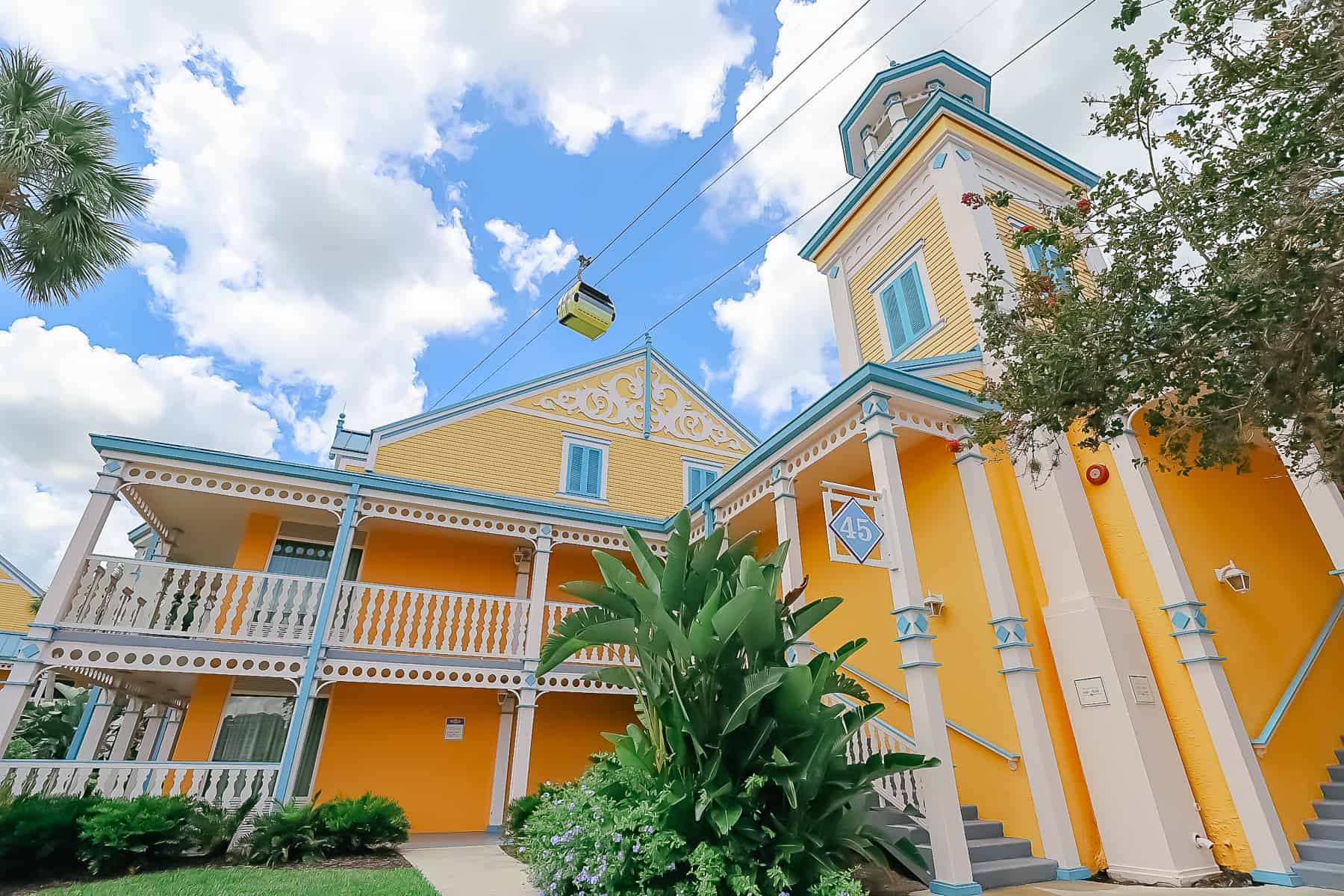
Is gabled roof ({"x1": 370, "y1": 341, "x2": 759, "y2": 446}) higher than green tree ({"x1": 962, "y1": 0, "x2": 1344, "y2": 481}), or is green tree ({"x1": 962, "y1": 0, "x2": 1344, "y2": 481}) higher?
gabled roof ({"x1": 370, "y1": 341, "x2": 759, "y2": 446})

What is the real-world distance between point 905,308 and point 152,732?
15.3 metres

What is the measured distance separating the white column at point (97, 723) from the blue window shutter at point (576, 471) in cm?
806

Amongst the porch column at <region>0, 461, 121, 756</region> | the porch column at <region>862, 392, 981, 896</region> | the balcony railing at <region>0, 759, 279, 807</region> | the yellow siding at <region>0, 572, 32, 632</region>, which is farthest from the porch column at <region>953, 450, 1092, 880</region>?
the yellow siding at <region>0, 572, 32, 632</region>

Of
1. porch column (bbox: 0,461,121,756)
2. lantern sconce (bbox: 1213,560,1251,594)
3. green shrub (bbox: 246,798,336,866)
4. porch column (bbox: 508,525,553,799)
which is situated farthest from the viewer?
porch column (bbox: 508,525,553,799)

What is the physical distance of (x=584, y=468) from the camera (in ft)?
44.2

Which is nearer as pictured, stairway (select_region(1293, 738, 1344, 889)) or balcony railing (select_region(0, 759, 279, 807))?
stairway (select_region(1293, 738, 1344, 889))

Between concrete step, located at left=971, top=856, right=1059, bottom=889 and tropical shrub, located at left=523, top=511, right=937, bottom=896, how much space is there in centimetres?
101

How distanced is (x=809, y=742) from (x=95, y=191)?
11.7 m

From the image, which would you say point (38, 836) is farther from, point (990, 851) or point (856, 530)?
point (990, 851)

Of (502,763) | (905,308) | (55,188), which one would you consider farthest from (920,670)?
(55,188)

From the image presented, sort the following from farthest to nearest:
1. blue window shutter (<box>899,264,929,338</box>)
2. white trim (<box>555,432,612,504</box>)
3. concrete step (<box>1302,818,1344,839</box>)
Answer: white trim (<box>555,432,612,504</box>)
blue window shutter (<box>899,264,929,338</box>)
concrete step (<box>1302,818,1344,839</box>)

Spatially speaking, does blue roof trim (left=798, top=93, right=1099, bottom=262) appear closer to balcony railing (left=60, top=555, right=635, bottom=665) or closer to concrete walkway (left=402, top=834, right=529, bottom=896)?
balcony railing (left=60, top=555, right=635, bottom=665)

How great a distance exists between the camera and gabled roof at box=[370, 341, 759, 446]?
12.2 metres

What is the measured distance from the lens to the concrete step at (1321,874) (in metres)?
4.95
